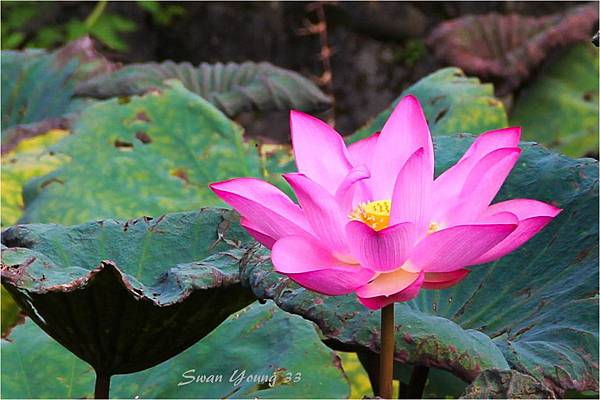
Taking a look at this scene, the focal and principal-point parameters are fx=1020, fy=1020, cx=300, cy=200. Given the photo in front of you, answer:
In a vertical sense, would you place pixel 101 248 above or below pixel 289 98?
above

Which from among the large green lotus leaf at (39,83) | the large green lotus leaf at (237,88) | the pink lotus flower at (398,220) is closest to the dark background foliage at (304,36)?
the large green lotus leaf at (237,88)

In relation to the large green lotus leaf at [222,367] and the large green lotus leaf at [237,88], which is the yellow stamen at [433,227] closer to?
the large green lotus leaf at [222,367]

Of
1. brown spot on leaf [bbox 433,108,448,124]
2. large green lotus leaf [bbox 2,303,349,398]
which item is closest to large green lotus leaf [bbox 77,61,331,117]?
brown spot on leaf [bbox 433,108,448,124]

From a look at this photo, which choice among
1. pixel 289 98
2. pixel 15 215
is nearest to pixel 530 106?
pixel 289 98

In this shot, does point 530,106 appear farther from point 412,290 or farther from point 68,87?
point 412,290

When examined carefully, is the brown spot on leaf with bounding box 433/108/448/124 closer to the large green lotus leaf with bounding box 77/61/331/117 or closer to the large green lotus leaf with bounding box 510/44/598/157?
the large green lotus leaf with bounding box 77/61/331/117

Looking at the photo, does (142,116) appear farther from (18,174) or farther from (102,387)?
(102,387)
